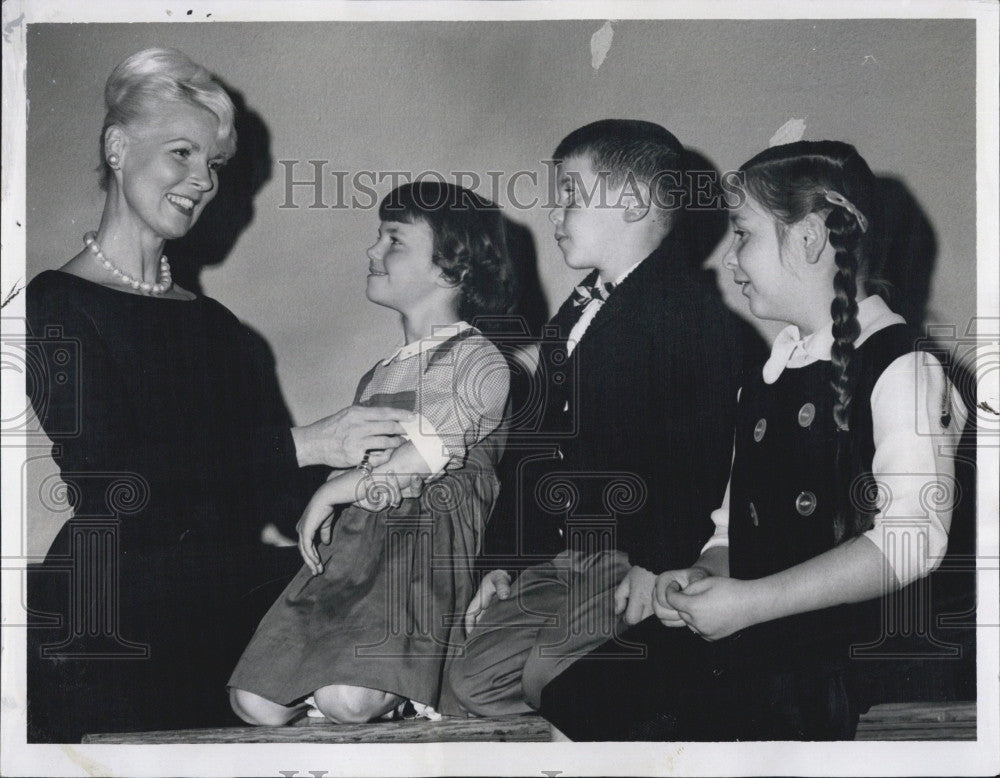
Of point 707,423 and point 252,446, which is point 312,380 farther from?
point 707,423

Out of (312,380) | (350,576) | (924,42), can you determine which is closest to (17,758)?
(350,576)

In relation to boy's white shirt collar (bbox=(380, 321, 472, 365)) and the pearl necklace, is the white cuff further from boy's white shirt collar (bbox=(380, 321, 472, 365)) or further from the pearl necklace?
the pearl necklace

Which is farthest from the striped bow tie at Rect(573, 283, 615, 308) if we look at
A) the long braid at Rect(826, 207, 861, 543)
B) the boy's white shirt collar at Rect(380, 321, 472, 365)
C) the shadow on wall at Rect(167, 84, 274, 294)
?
the shadow on wall at Rect(167, 84, 274, 294)

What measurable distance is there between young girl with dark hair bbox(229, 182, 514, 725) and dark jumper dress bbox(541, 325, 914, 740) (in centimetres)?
33

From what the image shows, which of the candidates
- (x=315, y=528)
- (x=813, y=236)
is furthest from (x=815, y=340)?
(x=315, y=528)

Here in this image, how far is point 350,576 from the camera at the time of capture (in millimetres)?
2238

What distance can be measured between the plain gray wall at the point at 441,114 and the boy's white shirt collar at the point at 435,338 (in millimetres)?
45

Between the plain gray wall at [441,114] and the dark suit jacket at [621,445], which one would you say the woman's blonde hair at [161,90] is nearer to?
the plain gray wall at [441,114]

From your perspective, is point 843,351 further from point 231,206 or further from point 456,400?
point 231,206

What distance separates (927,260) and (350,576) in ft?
4.55

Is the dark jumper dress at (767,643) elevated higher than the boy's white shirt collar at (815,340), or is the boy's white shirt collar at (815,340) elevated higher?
the boy's white shirt collar at (815,340)

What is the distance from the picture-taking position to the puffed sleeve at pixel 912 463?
7.20 ft

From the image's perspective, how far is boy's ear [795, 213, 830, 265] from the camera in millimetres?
2225

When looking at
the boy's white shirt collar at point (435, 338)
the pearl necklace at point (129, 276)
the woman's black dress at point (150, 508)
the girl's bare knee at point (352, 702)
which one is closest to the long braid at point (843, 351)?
the boy's white shirt collar at point (435, 338)
